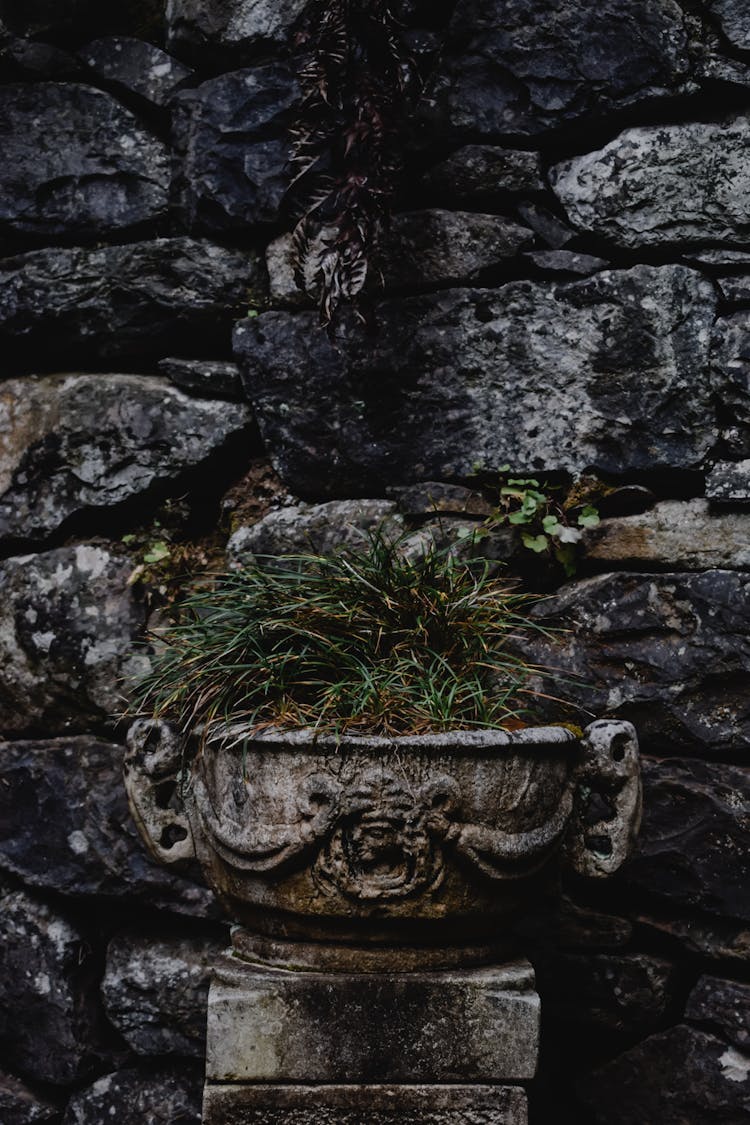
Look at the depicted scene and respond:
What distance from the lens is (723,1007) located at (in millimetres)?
1947

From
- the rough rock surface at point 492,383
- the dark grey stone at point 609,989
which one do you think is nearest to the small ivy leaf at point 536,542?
the rough rock surface at point 492,383

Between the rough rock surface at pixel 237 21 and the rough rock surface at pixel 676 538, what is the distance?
1364 mm

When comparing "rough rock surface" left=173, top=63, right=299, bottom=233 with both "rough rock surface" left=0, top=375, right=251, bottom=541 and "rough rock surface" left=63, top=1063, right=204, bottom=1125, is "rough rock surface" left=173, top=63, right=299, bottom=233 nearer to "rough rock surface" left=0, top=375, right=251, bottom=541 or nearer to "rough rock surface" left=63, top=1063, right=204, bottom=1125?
"rough rock surface" left=0, top=375, right=251, bottom=541

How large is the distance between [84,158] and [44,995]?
→ 192 cm

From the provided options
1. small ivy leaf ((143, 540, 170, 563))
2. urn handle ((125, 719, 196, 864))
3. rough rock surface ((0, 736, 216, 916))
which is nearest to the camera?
urn handle ((125, 719, 196, 864))

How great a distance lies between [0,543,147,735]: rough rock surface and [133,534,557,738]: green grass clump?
389 mm

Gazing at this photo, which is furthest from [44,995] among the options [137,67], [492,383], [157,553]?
[137,67]

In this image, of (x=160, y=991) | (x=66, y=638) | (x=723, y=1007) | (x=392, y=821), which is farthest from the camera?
(x=66, y=638)

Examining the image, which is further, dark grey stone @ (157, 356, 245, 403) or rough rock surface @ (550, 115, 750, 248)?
dark grey stone @ (157, 356, 245, 403)

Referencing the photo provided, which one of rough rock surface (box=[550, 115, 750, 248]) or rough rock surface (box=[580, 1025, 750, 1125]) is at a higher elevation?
rough rock surface (box=[550, 115, 750, 248])

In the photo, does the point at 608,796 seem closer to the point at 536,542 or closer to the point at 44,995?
the point at 536,542

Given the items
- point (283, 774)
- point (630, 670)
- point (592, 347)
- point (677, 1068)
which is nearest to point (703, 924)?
point (677, 1068)

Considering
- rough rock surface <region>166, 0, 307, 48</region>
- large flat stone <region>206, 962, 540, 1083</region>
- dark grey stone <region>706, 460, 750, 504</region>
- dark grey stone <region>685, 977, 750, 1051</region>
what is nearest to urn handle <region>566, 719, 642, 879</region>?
large flat stone <region>206, 962, 540, 1083</region>

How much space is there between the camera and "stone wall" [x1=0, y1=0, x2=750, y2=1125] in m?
2.03
